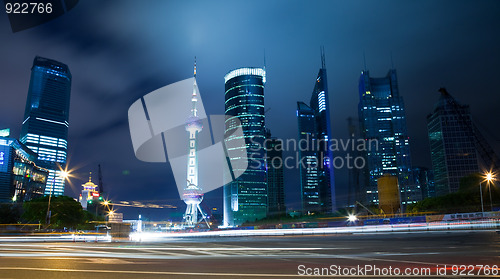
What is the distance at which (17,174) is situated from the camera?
5399 inches

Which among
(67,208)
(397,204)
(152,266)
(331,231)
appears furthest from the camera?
(397,204)

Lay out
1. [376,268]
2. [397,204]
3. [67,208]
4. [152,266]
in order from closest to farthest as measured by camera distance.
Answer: [376,268]
[152,266]
[67,208]
[397,204]

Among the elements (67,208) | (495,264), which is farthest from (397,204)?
(495,264)

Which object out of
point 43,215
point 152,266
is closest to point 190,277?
point 152,266

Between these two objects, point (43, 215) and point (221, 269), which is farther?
point (43, 215)

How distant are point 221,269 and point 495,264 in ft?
27.1

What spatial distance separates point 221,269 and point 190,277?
166cm

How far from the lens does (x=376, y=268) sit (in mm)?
10227

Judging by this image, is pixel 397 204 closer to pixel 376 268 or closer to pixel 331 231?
pixel 331 231

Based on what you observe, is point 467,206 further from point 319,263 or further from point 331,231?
point 319,263

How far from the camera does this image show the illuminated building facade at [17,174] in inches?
5044

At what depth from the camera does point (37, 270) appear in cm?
1077

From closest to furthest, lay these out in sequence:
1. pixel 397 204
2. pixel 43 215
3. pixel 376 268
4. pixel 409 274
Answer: pixel 409 274
pixel 376 268
pixel 43 215
pixel 397 204

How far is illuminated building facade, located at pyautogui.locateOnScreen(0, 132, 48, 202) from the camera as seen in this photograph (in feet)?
420
